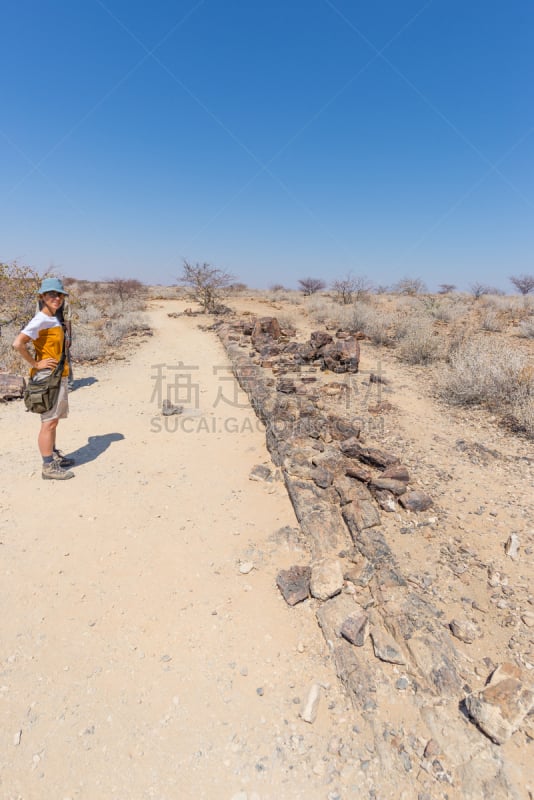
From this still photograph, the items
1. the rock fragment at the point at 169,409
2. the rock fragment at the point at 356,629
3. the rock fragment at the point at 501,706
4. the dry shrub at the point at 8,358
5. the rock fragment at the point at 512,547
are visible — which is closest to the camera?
the rock fragment at the point at 501,706

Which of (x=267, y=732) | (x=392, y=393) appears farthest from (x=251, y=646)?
(x=392, y=393)

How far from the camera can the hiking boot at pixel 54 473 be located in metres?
3.78

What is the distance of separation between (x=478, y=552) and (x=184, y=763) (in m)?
2.27

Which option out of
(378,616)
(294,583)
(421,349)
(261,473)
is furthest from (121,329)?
(378,616)

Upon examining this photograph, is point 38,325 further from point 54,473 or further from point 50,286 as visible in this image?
point 54,473

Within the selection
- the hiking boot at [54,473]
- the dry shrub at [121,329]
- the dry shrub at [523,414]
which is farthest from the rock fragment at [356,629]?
the dry shrub at [121,329]

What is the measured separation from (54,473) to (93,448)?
796mm

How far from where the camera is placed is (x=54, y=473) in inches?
149

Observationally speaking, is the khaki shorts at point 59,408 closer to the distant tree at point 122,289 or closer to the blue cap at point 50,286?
the blue cap at point 50,286

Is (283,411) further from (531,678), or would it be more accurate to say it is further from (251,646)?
(531,678)

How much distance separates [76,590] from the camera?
8.30 ft

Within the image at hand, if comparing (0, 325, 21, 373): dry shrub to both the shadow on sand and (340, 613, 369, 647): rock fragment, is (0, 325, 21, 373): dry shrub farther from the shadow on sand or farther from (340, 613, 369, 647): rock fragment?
(340, 613, 369, 647): rock fragment

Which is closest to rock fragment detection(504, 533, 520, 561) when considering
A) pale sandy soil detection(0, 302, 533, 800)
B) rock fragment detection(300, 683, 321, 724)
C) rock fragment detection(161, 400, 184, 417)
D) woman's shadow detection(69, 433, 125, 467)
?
pale sandy soil detection(0, 302, 533, 800)

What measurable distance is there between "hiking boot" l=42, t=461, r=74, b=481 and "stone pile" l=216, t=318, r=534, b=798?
2.15 m
